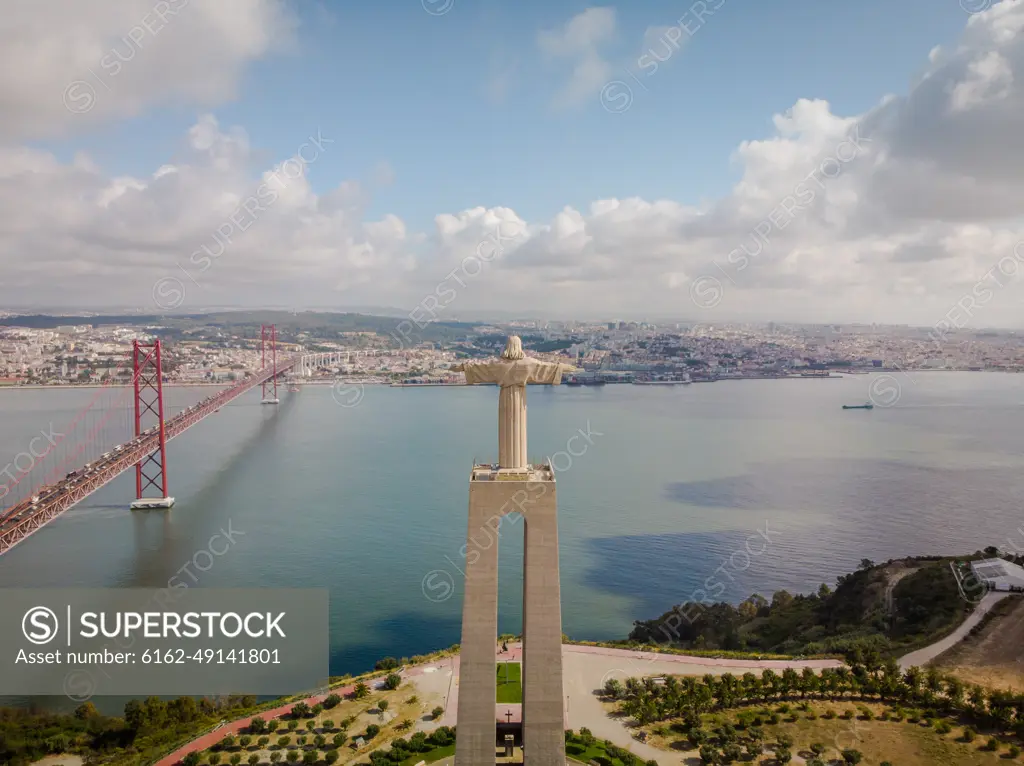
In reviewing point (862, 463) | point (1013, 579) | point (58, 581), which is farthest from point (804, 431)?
point (58, 581)

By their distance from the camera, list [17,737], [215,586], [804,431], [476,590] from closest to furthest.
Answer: [476,590] < [17,737] < [215,586] < [804,431]

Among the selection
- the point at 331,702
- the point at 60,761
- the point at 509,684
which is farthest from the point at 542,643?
the point at 60,761

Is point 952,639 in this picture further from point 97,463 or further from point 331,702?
point 97,463

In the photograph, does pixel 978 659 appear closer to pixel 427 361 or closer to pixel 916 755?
pixel 916 755

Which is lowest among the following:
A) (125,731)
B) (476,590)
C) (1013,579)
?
(125,731)

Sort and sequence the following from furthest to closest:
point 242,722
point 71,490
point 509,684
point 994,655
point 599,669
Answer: point 71,490, point 994,655, point 599,669, point 509,684, point 242,722

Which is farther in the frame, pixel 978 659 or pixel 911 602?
pixel 911 602
